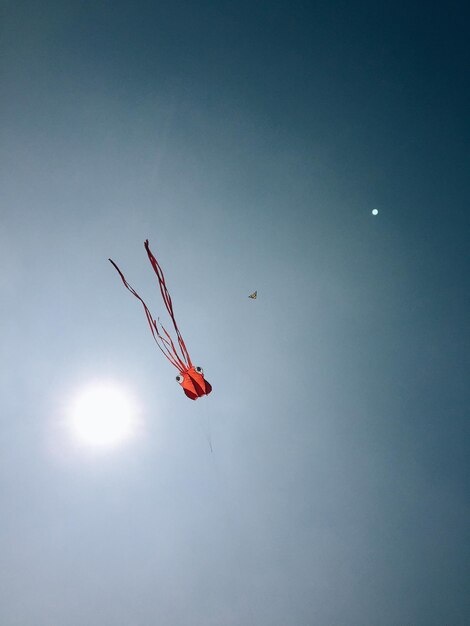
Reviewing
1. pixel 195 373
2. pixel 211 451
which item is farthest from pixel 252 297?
pixel 211 451

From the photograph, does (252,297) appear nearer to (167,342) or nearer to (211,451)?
(167,342)

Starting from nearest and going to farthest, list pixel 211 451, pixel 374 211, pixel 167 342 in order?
pixel 167 342 < pixel 374 211 < pixel 211 451

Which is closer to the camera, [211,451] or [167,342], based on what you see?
[167,342]

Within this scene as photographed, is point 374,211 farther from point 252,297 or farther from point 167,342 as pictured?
point 167,342

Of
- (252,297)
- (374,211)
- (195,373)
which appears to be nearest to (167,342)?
(195,373)

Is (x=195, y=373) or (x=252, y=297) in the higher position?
(x=252, y=297)

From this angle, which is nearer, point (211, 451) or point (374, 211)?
point (374, 211)

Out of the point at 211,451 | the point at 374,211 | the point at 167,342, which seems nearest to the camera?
the point at 167,342

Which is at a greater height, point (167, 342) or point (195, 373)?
point (167, 342)

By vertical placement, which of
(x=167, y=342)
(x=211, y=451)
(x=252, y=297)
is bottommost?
(x=211, y=451)
